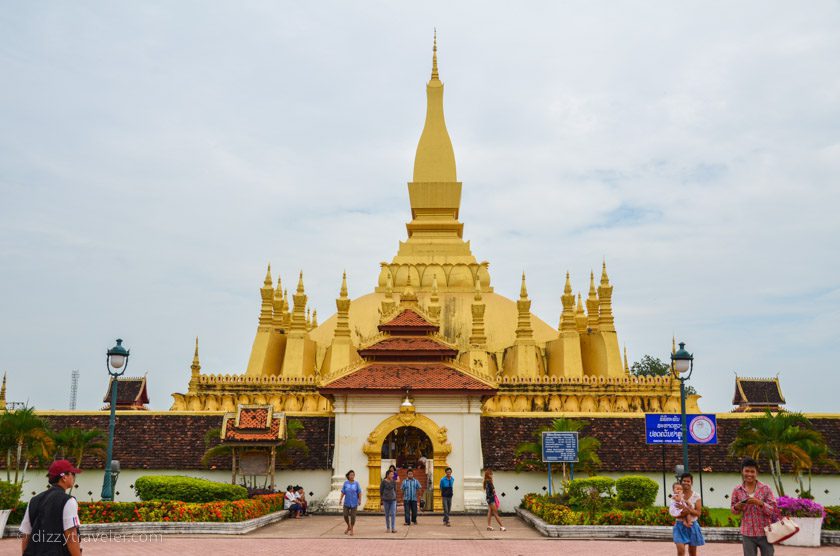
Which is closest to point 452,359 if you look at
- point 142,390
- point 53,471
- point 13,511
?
point 13,511

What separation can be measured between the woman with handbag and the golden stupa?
14.0m

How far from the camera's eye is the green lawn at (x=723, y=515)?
1792 cm

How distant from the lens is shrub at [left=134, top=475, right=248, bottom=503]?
19.3 meters

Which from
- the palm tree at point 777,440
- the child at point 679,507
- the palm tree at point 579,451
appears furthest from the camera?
the palm tree at point 579,451

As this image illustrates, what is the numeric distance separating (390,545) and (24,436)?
10.7 meters

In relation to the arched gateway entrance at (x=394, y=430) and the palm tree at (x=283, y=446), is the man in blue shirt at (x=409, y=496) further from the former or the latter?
the palm tree at (x=283, y=446)

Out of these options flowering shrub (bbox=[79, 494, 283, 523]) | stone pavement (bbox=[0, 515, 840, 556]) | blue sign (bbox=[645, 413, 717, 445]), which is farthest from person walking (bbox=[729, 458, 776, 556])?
flowering shrub (bbox=[79, 494, 283, 523])

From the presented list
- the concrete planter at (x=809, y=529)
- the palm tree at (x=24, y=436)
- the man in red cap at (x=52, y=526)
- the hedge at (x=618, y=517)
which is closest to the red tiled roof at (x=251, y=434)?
the palm tree at (x=24, y=436)

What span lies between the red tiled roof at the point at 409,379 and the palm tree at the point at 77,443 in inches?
244

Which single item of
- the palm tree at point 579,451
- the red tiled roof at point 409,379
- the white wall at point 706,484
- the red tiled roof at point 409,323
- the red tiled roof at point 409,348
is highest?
the red tiled roof at point 409,323

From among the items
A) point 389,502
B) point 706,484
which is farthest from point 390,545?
point 706,484

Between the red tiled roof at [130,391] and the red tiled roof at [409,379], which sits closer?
the red tiled roof at [409,379]

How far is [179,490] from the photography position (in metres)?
19.3

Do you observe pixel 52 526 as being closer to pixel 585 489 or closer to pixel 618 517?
pixel 618 517
